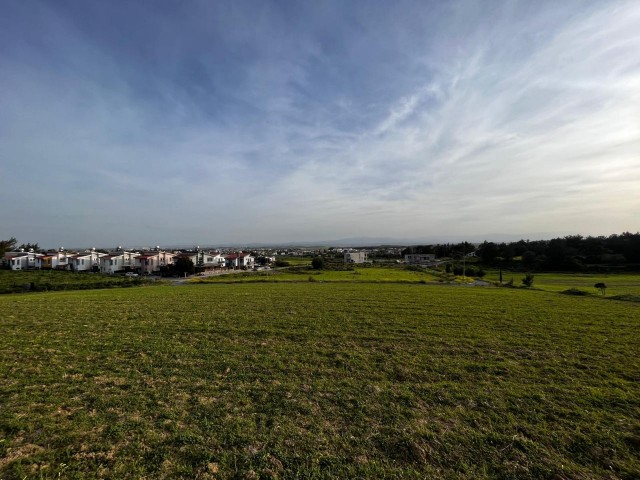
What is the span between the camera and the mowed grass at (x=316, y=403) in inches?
163

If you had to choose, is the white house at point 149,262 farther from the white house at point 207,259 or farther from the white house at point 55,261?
the white house at point 55,261

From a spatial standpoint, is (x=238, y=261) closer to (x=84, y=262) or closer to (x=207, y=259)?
(x=207, y=259)

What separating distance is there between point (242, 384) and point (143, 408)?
1896 mm

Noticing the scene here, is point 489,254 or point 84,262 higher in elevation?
point 84,262

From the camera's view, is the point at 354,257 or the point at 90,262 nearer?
the point at 90,262

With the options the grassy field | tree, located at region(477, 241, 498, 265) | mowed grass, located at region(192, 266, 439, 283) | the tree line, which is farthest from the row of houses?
the tree line

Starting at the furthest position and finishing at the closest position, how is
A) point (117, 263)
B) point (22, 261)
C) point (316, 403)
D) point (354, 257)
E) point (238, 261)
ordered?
point (354, 257) → point (238, 261) → point (117, 263) → point (22, 261) → point (316, 403)

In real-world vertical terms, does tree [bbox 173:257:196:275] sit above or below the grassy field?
above

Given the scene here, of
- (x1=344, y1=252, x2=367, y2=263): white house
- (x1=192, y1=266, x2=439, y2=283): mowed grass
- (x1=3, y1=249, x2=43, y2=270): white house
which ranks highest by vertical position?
(x1=3, y1=249, x2=43, y2=270): white house

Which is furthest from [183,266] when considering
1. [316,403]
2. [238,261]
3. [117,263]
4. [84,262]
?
[316,403]

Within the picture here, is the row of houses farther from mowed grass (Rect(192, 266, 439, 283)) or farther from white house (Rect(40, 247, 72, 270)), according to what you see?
mowed grass (Rect(192, 266, 439, 283))

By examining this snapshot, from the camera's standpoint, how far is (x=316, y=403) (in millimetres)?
5809

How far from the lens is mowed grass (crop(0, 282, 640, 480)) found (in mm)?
4145

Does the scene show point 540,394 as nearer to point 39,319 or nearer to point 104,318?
point 104,318
